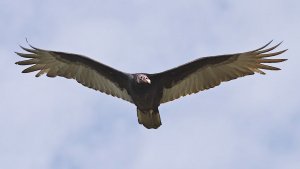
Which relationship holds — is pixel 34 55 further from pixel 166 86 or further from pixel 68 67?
pixel 166 86

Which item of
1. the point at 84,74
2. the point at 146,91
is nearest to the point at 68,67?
the point at 84,74

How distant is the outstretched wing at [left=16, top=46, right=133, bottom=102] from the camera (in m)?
25.4

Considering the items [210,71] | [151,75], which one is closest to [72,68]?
[151,75]

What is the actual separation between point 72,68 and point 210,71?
9.51 ft

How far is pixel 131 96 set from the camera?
24.8 metres

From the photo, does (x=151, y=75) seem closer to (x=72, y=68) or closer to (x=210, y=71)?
(x=210, y=71)

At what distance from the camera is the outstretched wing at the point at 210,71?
981 inches

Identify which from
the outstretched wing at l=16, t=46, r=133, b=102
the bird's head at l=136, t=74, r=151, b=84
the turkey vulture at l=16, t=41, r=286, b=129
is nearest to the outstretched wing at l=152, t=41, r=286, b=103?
the turkey vulture at l=16, t=41, r=286, b=129

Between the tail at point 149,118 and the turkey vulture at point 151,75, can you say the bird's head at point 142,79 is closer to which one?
the turkey vulture at point 151,75

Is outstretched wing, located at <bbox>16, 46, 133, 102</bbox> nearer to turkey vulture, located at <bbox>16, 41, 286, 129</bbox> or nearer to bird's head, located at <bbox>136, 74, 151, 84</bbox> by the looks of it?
turkey vulture, located at <bbox>16, 41, 286, 129</bbox>

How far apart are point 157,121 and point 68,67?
7.32 feet

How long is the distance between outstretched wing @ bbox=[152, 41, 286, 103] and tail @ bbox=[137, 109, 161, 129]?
0.32 m

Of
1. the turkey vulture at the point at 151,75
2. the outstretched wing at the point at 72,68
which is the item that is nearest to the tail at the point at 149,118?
the turkey vulture at the point at 151,75

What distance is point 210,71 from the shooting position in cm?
2503
